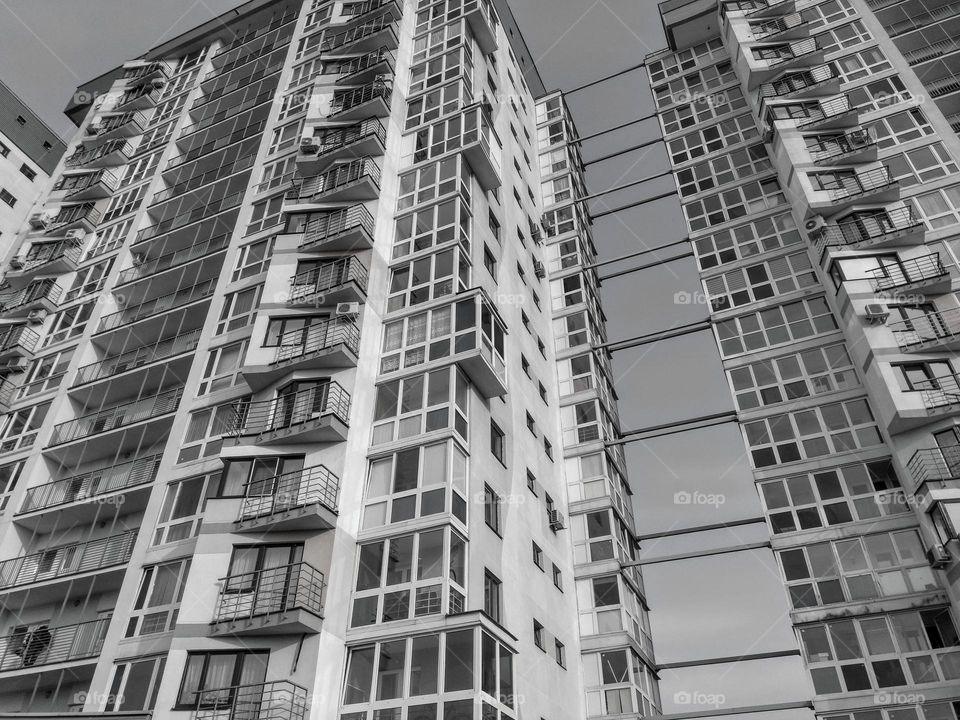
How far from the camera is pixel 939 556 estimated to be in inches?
862

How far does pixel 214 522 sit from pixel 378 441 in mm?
5358

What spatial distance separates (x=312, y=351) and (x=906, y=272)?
22.1 meters

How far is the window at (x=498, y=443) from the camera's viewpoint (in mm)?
25141

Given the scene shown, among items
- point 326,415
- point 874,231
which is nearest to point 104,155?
point 326,415

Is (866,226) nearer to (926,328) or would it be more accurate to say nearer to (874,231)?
(874,231)

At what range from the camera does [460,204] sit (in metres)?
29.1

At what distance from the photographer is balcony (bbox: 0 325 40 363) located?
35.8 meters

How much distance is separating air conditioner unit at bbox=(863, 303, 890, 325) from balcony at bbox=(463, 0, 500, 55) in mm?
25476

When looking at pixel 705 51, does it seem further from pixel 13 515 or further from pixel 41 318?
pixel 13 515

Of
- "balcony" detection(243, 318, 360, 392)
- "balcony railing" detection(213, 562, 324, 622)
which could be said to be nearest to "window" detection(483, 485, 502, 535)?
"balcony railing" detection(213, 562, 324, 622)

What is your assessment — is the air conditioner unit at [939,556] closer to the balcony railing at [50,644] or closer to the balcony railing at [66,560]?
the balcony railing at [66,560]

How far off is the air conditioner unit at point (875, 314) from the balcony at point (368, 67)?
78.7ft

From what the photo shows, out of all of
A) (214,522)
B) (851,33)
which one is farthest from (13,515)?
(851,33)

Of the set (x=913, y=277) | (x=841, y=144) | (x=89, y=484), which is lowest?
(x=89, y=484)
